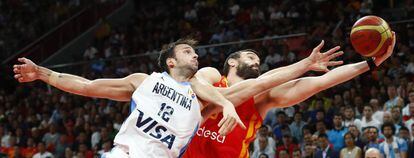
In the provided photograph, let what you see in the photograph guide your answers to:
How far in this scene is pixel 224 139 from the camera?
567 cm

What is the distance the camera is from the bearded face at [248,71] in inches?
234

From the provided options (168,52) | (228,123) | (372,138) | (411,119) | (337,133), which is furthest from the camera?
(337,133)

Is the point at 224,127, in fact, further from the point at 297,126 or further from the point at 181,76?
the point at 297,126

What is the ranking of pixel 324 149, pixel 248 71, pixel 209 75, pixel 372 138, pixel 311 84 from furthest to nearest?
pixel 324 149
pixel 372 138
pixel 248 71
pixel 209 75
pixel 311 84

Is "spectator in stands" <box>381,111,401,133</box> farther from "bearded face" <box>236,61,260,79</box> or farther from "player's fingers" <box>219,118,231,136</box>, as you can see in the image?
"player's fingers" <box>219,118,231,136</box>

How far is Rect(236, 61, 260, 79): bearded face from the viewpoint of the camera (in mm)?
5953

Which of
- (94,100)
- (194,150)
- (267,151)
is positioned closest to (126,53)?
(94,100)

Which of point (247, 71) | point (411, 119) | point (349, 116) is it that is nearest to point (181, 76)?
point (247, 71)

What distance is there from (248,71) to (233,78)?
0.17 m

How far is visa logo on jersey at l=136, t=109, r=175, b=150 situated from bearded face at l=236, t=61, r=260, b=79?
51.7 inches

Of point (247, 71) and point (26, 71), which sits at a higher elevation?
point (247, 71)

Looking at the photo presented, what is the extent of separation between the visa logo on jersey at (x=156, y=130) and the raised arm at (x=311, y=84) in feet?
4.03

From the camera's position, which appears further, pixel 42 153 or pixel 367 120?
pixel 42 153

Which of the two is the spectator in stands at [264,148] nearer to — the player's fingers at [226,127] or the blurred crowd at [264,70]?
the blurred crowd at [264,70]
